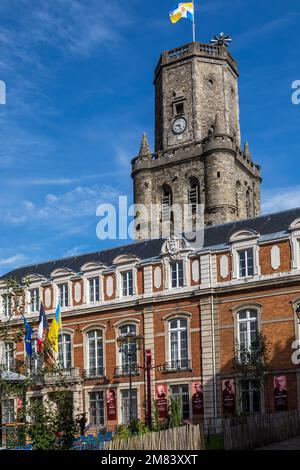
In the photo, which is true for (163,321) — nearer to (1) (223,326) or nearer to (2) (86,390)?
(1) (223,326)

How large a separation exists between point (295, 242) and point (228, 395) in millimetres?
8675

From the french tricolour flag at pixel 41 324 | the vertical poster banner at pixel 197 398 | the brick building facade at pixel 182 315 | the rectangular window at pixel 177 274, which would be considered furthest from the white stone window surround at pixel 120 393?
the rectangular window at pixel 177 274

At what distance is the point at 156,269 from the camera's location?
44.3 meters

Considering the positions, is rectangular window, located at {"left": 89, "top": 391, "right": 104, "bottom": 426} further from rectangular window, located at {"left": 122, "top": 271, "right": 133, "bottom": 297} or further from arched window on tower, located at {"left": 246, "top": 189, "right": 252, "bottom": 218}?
arched window on tower, located at {"left": 246, "top": 189, "right": 252, "bottom": 218}

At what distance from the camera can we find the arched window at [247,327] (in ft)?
132

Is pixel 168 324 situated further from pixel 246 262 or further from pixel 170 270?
pixel 246 262

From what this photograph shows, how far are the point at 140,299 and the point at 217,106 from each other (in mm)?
27422

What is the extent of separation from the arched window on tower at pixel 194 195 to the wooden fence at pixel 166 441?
128 ft

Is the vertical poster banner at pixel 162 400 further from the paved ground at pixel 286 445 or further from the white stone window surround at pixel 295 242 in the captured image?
the paved ground at pixel 286 445

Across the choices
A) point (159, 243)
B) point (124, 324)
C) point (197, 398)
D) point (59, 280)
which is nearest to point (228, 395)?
point (197, 398)

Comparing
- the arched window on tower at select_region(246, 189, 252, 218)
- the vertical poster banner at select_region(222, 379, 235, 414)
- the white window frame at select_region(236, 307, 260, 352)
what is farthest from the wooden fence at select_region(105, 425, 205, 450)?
the arched window on tower at select_region(246, 189, 252, 218)

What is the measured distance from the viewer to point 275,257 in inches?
1576

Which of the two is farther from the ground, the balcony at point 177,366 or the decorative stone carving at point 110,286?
the decorative stone carving at point 110,286
